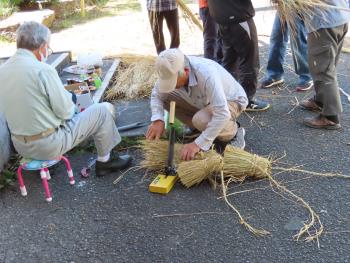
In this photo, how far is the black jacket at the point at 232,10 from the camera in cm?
357

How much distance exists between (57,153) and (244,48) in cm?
199

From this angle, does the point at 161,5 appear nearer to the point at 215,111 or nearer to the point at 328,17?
the point at 328,17

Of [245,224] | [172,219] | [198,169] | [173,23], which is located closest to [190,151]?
[198,169]

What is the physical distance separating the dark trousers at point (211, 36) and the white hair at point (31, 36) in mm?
2641

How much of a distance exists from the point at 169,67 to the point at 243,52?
132 cm

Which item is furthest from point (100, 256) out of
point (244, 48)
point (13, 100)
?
point (244, 48)

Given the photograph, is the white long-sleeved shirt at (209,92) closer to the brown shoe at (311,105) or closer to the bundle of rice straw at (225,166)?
the bundle of rice straw at (225,166)

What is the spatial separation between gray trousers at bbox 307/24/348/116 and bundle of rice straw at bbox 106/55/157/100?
2.01 m

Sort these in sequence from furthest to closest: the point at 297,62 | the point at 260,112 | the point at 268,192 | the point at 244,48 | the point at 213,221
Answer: the point at 297,62 → the point at 260,112 → the point at 244,48 → the point at 268,192 → the point at 213,221

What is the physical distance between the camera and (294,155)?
3273mm

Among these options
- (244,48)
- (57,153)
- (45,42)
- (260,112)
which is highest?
(45,42)

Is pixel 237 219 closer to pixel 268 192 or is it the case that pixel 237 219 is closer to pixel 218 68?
pixel 268 192

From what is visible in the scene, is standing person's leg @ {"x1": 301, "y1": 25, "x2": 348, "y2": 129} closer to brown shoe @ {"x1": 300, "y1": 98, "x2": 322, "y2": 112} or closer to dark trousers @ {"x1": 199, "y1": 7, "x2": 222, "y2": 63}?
brown shoe @ {"x1": 300, "y1": 98, "x2": 322, "y2": 112}

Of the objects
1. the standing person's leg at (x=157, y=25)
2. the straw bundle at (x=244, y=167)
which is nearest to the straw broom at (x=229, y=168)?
the straw bundle at (x=244, y=167)
